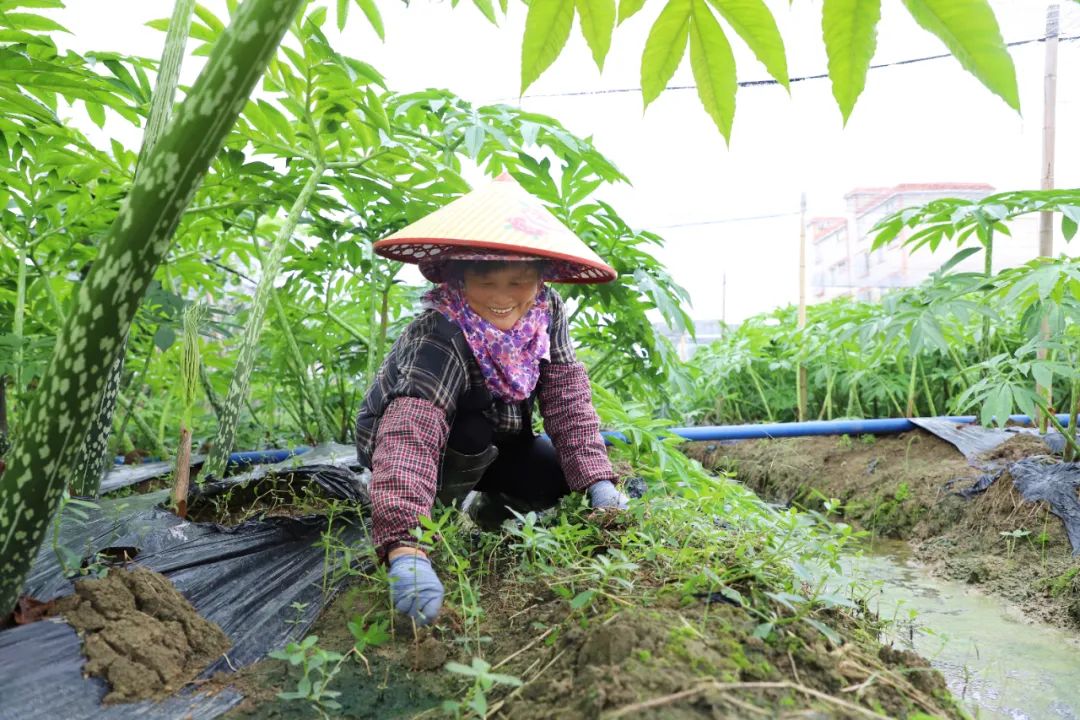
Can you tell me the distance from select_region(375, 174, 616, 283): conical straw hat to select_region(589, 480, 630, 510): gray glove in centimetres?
57

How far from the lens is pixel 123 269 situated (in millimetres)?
1088

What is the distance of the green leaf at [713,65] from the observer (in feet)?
3.19

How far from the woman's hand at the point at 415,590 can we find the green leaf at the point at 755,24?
3.61 feet

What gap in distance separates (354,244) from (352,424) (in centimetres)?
129

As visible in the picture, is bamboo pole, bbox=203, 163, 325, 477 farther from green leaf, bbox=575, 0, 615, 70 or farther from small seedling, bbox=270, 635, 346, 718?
green leaf, bbox=575, 0, 615, 70

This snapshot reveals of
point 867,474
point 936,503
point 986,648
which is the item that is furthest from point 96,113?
point 867,474

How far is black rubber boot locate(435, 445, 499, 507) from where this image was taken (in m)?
2.10

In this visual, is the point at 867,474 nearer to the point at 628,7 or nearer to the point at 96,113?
the point at 628,7

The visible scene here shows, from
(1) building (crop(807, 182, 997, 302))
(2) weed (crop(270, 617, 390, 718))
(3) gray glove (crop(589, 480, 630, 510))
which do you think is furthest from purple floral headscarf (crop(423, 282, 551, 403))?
(1) building (crop(807, 182, 997, 302))

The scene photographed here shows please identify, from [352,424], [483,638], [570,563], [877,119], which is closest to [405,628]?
[483,638]

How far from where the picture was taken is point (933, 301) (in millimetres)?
3285

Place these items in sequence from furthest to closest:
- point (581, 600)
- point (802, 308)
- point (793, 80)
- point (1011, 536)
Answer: point (802, 308) → point (793, 80) → point (1011, 536) → point (581, 600)

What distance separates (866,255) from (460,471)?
414 inches

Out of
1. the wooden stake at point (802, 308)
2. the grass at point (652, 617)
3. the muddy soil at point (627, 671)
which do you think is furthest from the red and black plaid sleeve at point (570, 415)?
the wooden stake at point (802, 308)
